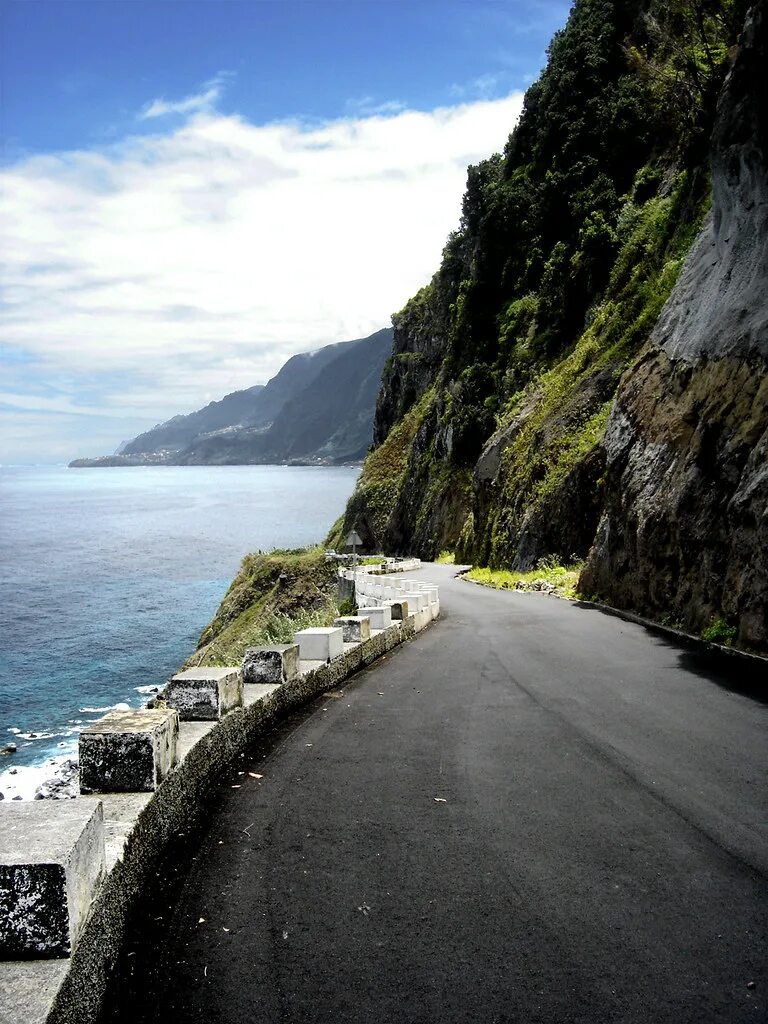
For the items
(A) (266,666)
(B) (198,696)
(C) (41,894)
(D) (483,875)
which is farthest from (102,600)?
(C) (41,894)

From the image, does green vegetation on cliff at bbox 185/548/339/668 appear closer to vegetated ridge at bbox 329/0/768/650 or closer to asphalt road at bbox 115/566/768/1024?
vegetated ridge at bbox 329/0/768/650

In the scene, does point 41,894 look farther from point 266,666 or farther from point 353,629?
point 353,629

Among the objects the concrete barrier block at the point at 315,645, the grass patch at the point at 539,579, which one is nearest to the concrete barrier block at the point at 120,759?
the concrete barrier block at the point at 315,645

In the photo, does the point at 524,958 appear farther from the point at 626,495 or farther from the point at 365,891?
the point at 626,495

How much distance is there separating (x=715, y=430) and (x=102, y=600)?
161 feet

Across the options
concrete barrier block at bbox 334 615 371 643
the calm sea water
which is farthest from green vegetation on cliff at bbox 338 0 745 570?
concrete barrier block at bbox 334 615 371 643

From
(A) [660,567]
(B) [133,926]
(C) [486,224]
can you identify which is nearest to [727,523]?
(A) [660,567]

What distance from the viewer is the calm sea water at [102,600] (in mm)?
30516

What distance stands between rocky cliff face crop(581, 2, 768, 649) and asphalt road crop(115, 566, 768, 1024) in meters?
5.14

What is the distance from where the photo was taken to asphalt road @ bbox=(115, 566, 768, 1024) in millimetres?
3506

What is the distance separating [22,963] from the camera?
3.20 m

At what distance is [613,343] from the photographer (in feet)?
108

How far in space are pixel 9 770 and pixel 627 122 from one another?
42022 millimetres

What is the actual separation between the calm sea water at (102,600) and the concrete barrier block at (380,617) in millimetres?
12894
